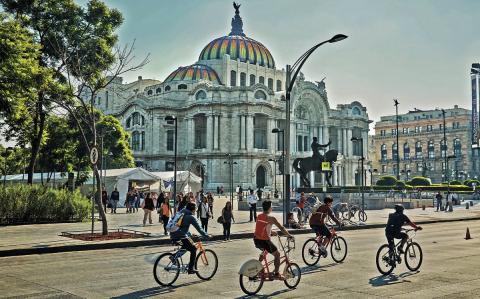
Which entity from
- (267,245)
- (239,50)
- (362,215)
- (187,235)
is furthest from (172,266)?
(239,50)

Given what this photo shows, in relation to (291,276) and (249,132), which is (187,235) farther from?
(249,132)

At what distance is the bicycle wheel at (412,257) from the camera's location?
38.9 ft

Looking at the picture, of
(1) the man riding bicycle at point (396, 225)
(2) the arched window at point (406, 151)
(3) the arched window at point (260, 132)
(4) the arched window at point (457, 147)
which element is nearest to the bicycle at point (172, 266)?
(1) the man riding bicycle at point (396, 225)

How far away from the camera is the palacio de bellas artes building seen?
3327 inches

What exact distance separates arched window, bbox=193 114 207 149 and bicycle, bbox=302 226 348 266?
7528 centimetres

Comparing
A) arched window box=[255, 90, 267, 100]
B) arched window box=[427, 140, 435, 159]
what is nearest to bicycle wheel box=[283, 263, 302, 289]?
arched window box=[255, 90, 267, 100]

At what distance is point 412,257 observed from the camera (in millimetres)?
11938

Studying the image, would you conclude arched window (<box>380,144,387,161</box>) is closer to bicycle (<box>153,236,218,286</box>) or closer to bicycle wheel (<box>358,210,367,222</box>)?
bicycle wheel (<box>358,210,367,222</box>)

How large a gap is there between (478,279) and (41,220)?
21035mm

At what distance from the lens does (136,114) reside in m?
94.6

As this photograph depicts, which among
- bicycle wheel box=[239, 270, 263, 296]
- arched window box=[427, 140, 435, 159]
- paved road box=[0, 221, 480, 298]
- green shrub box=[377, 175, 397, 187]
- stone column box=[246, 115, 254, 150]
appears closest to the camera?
bicycle wheel box=[239, 270, 263, 296]

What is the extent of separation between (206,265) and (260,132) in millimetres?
78859

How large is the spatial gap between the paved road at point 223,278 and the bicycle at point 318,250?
0.25 m

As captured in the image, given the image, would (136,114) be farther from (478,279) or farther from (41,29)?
(478,279)
